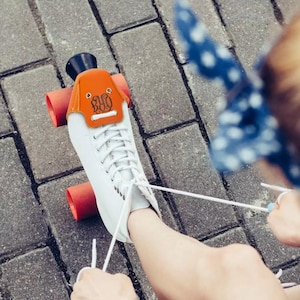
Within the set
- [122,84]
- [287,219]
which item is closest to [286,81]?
[287,219]

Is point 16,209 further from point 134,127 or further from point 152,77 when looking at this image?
point 152,77

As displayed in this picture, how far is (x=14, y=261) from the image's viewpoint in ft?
5.18

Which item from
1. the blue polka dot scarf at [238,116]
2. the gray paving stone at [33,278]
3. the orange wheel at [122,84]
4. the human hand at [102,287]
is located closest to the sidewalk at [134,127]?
the gray paving stone at [33,278]

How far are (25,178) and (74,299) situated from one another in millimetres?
397

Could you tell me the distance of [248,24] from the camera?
1.83 m

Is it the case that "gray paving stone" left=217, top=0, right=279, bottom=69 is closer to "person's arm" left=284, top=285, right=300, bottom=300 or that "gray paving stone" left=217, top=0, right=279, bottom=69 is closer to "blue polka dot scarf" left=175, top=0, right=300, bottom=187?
"person's arm" left=284, top=285, right=300, bottom=300

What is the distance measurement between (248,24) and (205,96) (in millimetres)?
255

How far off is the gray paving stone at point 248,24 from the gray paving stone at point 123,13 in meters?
0.21

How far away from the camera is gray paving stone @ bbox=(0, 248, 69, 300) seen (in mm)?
1564

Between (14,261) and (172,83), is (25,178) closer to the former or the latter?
(14,261)

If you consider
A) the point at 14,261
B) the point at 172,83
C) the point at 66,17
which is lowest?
the point at 14,261

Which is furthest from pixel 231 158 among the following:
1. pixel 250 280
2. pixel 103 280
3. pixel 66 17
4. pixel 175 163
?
pixel 66 17

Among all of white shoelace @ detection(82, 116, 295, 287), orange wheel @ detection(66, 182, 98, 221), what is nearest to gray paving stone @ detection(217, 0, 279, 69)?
white shoelace @ detection(82, 116, 295, 287)

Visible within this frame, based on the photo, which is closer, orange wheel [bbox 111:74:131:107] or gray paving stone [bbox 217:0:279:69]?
orange wheel [bbox 111:74:131:107]
